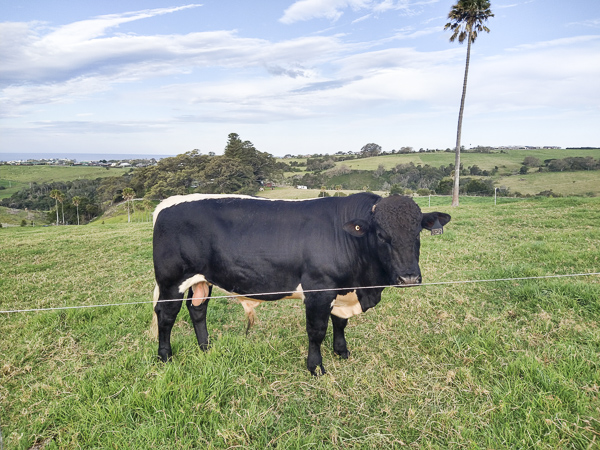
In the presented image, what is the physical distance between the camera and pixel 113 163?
13388 cm

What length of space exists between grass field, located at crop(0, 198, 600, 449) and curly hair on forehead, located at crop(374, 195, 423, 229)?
171cm

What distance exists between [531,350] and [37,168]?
153 metres

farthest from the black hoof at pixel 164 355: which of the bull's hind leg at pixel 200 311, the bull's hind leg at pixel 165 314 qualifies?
the bull's hind leg at pixel 200 311

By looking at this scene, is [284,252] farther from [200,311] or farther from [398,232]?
[200,311]

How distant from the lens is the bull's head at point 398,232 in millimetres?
3832

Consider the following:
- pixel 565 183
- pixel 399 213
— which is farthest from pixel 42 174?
pixel 399 213

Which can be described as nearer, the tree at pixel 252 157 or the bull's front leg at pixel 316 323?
the bull's front leg at pixel 316 323

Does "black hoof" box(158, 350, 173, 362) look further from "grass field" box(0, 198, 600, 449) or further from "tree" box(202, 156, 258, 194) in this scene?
"tree" box(202, 156, 258, 194)

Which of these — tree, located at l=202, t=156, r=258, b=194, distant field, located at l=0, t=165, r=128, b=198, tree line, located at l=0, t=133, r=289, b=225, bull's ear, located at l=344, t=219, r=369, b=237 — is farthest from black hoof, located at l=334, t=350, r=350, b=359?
distant field, located at l=0, t=165, r=128, b=198

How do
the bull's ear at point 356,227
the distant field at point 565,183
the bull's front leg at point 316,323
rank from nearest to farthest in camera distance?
the bull's ear at point 356,227 → the bull's front leg at point 316,323 → the distant field at point 565,183

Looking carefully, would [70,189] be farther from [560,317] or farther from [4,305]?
[560,317]

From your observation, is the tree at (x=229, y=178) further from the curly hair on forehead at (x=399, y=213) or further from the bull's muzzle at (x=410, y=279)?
the bull's muzzle at (x=410, y=279)

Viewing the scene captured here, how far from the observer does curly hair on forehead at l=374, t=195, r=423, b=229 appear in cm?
386

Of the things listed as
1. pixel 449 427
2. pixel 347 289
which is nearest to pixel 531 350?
pixel 449 427
